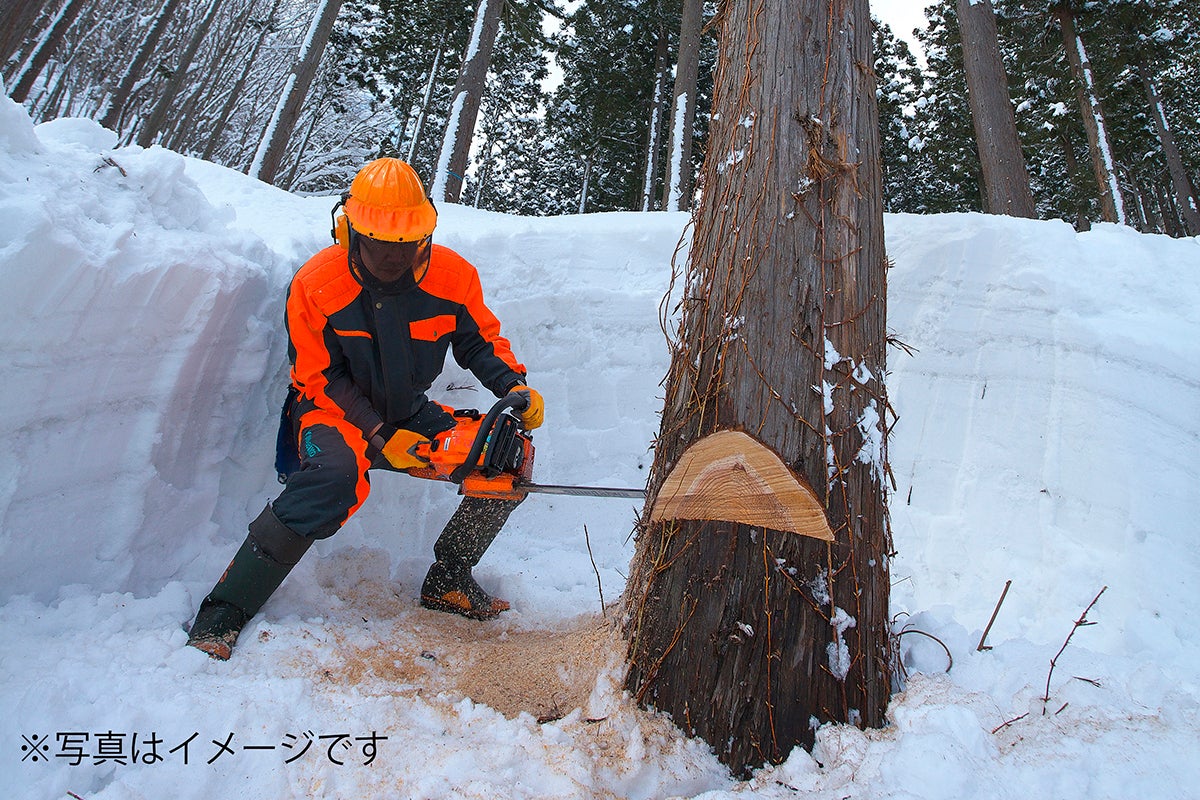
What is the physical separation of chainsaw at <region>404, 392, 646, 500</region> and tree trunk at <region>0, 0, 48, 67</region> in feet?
34.1

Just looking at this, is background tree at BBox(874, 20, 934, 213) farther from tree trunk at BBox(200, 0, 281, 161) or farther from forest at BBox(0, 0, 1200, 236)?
tree trunk at BBox(200, 0, 281, 161)

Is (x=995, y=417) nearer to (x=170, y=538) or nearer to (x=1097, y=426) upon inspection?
(x=1097, y=426)

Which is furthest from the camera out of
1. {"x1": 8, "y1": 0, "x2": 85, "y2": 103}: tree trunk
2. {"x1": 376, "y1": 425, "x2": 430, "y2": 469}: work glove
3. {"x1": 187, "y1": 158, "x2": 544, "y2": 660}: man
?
{"x1": 8, "y1": 0, "x2": 85, "y2": 103}: tree trunk

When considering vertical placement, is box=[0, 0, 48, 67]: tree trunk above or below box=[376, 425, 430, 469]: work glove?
above

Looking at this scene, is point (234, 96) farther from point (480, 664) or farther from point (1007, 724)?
point (1007, 724)

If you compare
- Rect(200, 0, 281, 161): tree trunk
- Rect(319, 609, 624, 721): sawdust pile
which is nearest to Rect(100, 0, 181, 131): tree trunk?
Rect(200, 0, 281, 161): tree trunk

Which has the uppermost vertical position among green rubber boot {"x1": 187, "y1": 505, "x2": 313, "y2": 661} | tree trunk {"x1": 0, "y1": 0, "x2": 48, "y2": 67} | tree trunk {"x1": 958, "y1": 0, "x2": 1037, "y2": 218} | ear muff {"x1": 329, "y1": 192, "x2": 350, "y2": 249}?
tree trunk {"x1": 0, "y1": 0, "x2": 48, "y2": 67}

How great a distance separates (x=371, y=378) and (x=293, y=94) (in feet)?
30.4

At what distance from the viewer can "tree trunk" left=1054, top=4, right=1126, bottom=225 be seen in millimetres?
10109

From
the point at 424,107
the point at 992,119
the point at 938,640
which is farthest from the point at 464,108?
the point at 424,107

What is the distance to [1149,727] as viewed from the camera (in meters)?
1.50

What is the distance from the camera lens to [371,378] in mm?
2686

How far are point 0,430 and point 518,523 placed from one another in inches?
89.1

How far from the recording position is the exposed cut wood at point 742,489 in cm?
165
